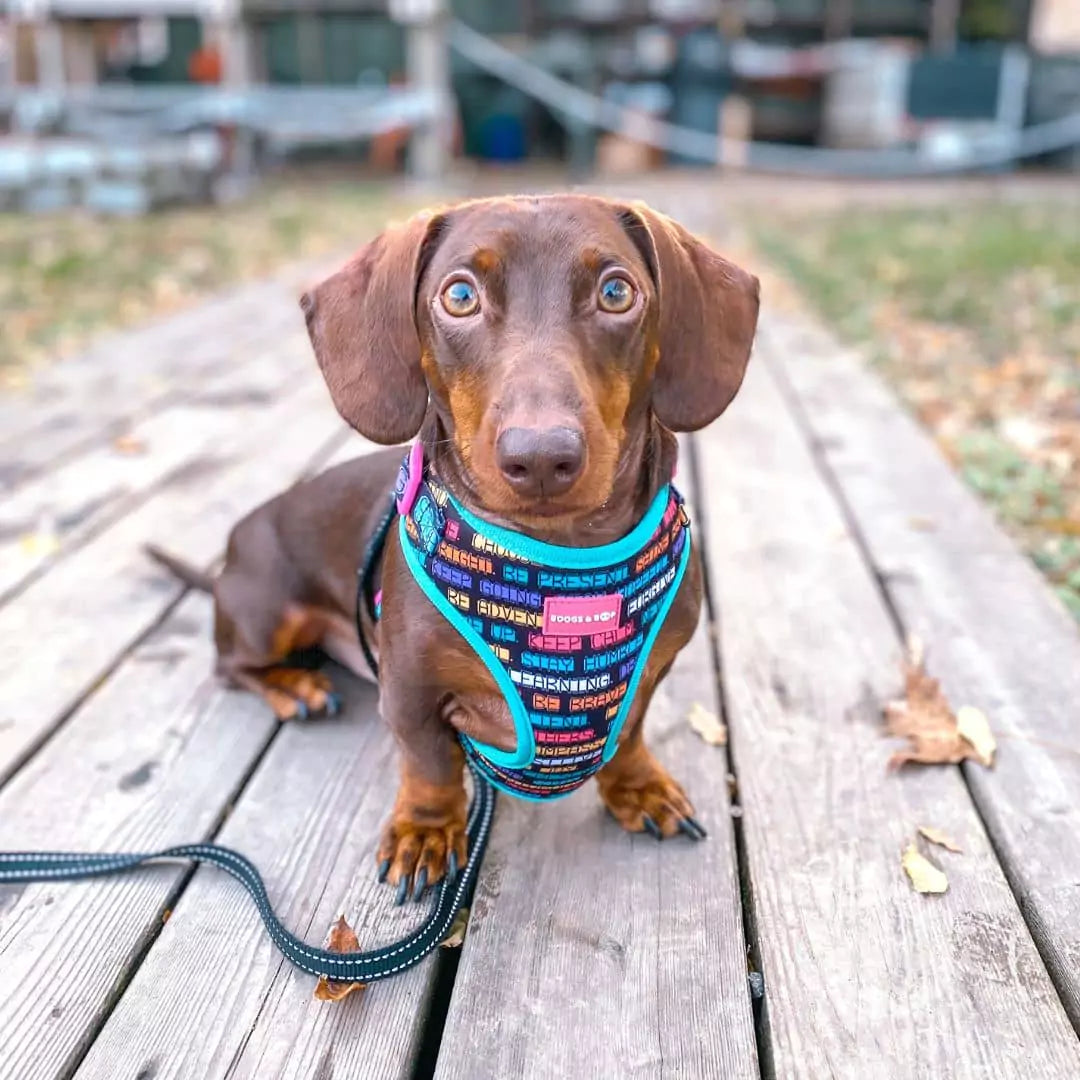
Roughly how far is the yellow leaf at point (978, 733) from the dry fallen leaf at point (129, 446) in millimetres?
2868

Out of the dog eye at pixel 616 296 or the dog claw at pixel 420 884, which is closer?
the dog eye at pixel 616 296

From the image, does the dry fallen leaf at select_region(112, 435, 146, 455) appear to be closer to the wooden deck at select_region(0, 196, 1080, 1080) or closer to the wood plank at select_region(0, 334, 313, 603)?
the wood plank at select_region(0, 334, 313, 603)

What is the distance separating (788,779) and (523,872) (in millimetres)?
557

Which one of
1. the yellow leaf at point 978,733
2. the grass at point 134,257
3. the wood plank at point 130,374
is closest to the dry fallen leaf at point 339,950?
the yellow leaf at point 978,733

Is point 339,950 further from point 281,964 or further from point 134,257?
point 134,257

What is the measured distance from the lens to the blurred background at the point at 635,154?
5879 mm

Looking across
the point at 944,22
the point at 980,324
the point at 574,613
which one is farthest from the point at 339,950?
the point at 944,22

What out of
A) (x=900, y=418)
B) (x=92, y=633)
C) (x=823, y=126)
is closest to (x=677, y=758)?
(x=92, y=633)

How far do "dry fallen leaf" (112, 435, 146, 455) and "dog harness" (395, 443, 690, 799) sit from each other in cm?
249

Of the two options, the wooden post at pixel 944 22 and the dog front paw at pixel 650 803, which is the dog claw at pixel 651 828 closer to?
the dog front paw at pixel 650 803

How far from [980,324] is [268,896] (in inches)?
215

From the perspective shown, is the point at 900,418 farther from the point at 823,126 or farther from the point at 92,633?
the point at 823,126

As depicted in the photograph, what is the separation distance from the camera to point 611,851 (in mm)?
2000

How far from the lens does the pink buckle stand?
1874 millimetres
